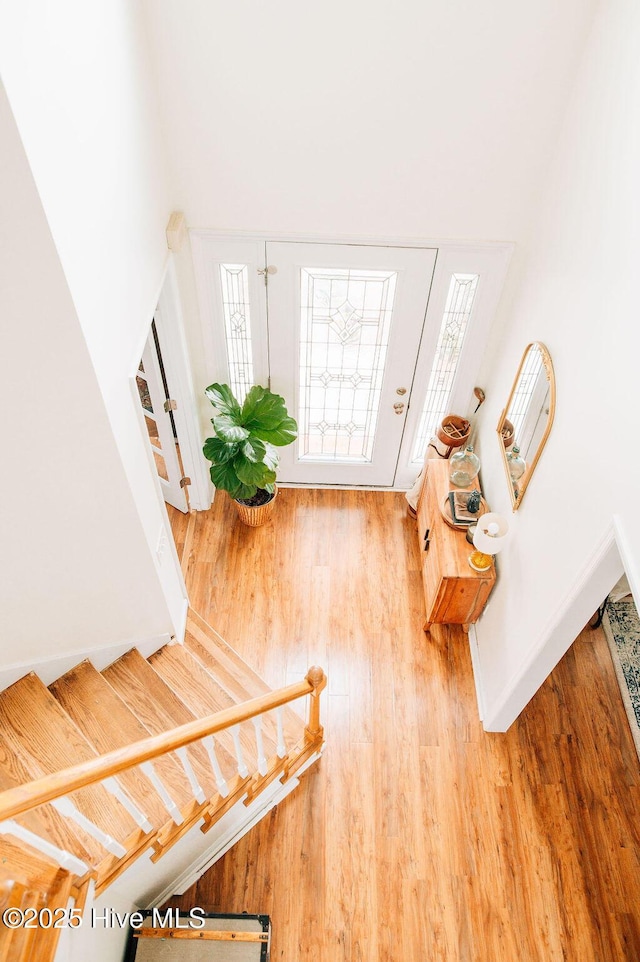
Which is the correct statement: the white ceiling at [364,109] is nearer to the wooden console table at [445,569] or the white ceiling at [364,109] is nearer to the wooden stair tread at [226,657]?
the wooden console table at [445,569]

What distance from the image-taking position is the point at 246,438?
147 inches

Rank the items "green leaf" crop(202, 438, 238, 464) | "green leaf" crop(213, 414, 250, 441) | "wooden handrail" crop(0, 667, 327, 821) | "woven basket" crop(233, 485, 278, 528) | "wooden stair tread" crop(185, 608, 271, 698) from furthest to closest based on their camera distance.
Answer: "woven basket" crop(233, 485, 278, 528) < "green leaf" crop(202, 438, 238, 464) < "green leaf" crop(213, 414, 250, 441) < "wooden stair tread" crop(185, 608, 271, 698) < "wooden handrail" crop(0, 667, 327, 821)

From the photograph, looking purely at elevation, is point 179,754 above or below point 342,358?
below

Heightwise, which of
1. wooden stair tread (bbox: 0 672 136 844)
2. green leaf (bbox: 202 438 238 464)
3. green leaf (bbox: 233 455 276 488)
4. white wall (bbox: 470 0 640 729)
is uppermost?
white wall (bbox: 470 0 640 729)

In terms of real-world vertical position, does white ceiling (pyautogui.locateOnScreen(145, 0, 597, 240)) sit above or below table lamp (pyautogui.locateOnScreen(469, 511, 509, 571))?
above

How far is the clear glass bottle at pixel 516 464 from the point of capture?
128 inches

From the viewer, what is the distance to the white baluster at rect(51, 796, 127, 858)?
1780mm

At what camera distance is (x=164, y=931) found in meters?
2.69

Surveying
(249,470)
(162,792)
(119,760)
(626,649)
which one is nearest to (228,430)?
(249,470)

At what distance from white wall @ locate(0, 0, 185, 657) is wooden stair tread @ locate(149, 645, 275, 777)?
0.66 ft

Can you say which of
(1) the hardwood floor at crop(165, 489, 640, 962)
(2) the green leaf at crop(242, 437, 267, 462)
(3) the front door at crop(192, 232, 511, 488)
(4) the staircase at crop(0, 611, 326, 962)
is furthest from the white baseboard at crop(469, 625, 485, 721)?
(2) the green leaf at crop(242, 437, 267, 462)

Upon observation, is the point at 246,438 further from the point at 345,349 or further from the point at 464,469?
the point at 464,469

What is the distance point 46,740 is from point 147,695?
0.57 m

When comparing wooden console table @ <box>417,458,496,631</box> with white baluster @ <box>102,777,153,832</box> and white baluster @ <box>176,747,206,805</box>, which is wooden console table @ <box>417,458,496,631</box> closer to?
white baluster @ <box>176,747,206,805</box>
